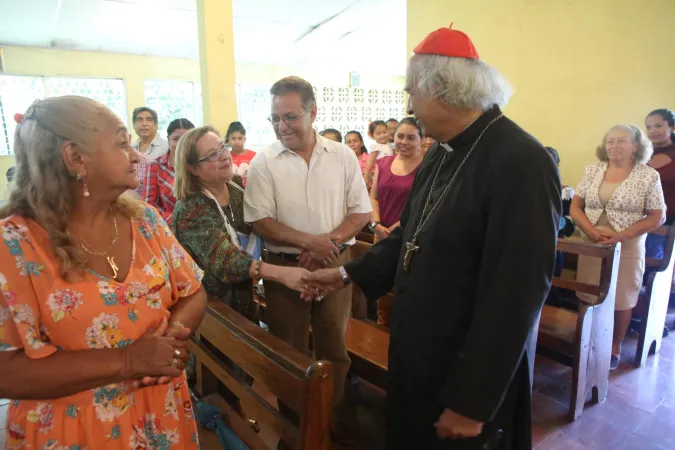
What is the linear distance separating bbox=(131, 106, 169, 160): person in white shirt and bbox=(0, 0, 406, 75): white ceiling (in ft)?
7.66

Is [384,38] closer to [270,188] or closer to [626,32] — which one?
[626,32]

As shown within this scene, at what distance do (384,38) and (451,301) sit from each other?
8.09 metres

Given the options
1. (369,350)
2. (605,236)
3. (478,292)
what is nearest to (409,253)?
(478,292)

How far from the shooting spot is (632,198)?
10.6 ft

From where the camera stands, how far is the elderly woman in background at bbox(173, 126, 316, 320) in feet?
5.80

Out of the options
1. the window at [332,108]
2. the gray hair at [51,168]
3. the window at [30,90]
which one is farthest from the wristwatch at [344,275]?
the window at [332,108]

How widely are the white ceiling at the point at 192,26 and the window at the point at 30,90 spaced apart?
61 centimetres

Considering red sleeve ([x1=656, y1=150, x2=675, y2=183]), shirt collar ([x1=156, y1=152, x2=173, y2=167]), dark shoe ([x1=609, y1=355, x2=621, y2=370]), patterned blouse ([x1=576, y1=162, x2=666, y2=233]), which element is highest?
shirt collar ([x1=156, y1=152, x2=173, y2=167])

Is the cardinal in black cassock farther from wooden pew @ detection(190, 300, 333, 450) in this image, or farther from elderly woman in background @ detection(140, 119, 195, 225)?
elderly woman in background @ detection(140, 119, 195, 225)

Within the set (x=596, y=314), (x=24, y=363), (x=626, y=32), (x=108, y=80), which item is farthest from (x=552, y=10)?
(x=108, y=80)

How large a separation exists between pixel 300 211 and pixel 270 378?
985 mm

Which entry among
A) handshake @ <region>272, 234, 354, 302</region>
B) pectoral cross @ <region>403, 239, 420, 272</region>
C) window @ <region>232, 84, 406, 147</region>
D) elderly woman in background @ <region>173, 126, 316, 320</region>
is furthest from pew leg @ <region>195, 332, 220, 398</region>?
window @ <region>232, 84, 406, 147</region>

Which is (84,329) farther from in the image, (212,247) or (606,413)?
(606,413)

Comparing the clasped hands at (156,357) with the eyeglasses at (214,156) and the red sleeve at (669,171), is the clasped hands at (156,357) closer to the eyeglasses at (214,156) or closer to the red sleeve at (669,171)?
the eyeglasses at (214,156)
